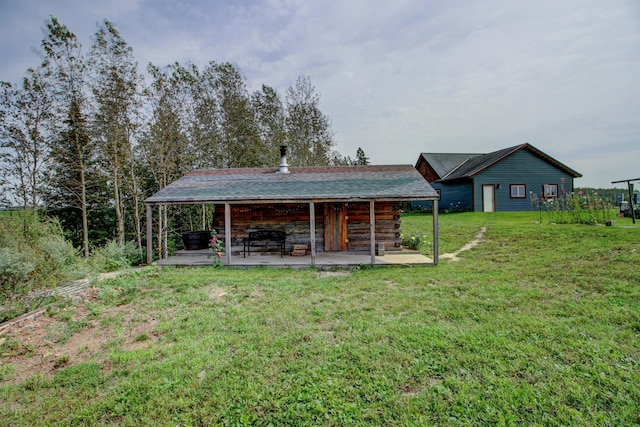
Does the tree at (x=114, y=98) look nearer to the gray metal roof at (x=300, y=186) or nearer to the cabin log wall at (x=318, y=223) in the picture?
the gray metal roof at (x=300, y=186)

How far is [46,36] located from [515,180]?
2548 centimetres

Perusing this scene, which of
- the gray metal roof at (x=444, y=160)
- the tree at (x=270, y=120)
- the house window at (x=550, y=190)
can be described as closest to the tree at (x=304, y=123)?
the tree at (x=270, y=120)

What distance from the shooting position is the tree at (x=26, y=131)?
362 inches

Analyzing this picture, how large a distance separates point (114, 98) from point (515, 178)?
2361cm

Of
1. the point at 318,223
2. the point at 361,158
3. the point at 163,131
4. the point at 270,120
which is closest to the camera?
the point at 318,223

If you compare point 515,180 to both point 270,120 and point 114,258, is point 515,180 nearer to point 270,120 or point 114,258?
point 270,120

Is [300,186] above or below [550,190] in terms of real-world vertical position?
below

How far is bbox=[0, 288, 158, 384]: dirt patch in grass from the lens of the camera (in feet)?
12.3

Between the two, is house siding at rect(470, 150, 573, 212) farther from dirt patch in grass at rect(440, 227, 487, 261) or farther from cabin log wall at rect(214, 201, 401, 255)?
cabin log wall at rect(214, 201, 401, 255)

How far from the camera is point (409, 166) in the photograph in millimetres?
12039

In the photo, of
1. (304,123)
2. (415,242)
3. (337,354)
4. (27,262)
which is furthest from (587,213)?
(27,262)

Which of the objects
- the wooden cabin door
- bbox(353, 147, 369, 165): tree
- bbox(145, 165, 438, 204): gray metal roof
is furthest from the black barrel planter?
bbox(353, 147, 369, 165): tree

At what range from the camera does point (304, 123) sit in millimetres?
20406

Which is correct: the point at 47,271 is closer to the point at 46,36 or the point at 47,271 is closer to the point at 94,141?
the point at 94,141
